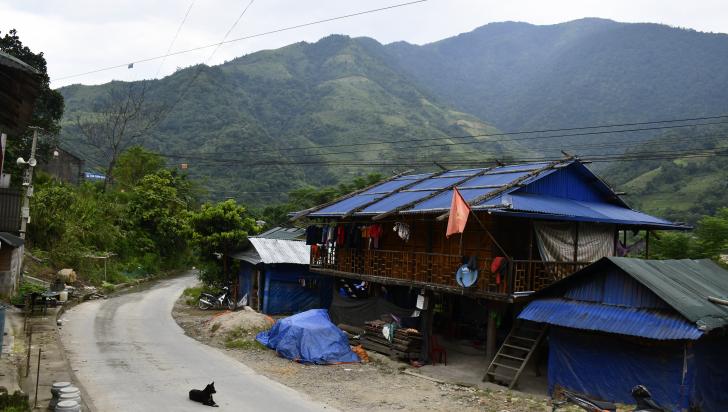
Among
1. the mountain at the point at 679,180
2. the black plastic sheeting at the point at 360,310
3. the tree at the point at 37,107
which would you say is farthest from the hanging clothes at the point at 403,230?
the mountain at the point at 679,180

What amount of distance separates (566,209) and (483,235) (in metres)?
2.82

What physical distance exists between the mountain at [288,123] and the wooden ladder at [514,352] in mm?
38305

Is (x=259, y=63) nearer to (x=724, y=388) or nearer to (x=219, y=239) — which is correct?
(x=219, y=239)

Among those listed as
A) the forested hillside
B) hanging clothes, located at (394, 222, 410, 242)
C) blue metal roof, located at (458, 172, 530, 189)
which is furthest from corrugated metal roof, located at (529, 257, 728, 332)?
the forested hillside

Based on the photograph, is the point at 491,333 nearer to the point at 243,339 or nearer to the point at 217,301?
the point at 243,339

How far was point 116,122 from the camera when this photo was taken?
6003 cm

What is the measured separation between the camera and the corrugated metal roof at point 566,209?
17156 millimetres

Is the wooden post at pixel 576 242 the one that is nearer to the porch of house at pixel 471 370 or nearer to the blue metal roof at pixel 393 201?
the porch of house at pixel 471 370

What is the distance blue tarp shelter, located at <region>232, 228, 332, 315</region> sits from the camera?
96.6 feet

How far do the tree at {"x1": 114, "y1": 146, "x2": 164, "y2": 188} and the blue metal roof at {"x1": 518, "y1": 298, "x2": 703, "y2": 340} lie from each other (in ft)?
167

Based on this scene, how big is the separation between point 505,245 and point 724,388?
7396 millimetres

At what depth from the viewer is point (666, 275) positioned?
1527cm

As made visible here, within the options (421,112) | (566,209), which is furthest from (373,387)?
(421,112)

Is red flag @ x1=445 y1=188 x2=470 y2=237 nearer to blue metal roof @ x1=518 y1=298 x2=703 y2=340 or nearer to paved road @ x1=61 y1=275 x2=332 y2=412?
blue metal roof @ x1=518 y1=298 x2=703 y2=340
